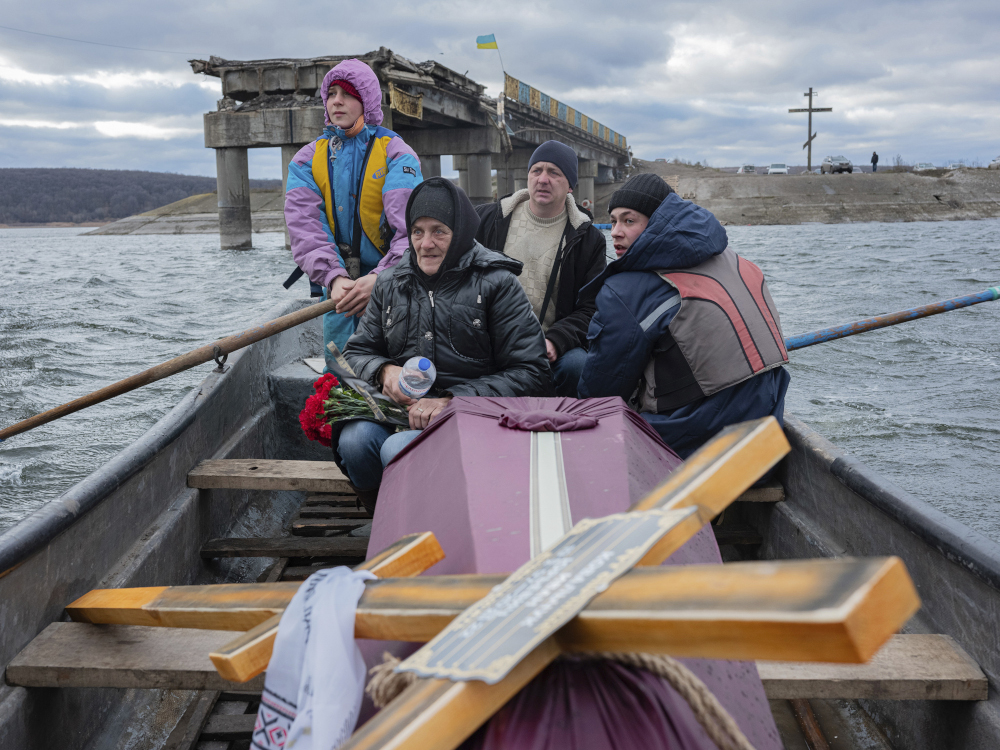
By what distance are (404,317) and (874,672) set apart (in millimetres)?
1824

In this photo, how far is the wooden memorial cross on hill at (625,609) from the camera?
2.65 ft

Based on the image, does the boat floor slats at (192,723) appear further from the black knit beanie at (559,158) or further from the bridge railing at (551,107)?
the bridge railing at (551,107)

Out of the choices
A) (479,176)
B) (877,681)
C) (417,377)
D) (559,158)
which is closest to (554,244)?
(559,158)

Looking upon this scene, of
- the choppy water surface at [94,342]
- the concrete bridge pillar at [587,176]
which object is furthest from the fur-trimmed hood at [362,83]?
the concrete bridge pillar at [587,176]

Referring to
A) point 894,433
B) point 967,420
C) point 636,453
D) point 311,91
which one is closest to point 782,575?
point 636,453

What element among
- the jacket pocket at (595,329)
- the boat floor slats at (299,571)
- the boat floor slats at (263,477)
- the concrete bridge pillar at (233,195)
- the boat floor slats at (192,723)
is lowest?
the boat floor slats at (192,723)

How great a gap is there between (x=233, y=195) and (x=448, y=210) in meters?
25.8

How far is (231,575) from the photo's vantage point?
3.37 m

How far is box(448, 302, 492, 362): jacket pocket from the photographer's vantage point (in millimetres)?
2803

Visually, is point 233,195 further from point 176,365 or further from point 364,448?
point 364,448

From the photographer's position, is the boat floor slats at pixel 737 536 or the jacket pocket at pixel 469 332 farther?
the boat floor slats at pixel 737 536

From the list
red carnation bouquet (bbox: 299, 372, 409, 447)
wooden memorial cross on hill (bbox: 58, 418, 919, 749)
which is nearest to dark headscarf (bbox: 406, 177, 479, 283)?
red carnation bouquet (bbox: 299, 372, 409, 447)

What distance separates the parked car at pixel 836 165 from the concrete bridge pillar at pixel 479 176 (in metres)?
30.6

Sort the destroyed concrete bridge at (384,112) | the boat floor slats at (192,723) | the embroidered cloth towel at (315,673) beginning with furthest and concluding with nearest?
the destroyed concrete bridge at (384,112) < the boat floor slats at (192,723) < the embroidered cloth towel at (315,673)
